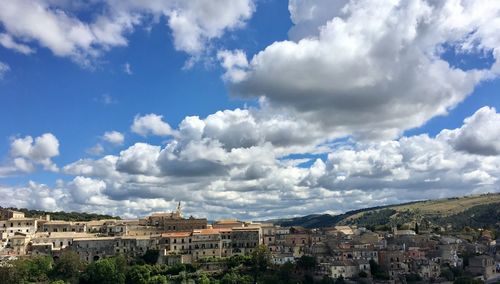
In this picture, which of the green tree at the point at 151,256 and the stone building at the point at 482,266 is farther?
the stone building at the point at 482,266

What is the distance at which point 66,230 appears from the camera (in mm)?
111688

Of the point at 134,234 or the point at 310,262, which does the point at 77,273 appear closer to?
the point at 134,234

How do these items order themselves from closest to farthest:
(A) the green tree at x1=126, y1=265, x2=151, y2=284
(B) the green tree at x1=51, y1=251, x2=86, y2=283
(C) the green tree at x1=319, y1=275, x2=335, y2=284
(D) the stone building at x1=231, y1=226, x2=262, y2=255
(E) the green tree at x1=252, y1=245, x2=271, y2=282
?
(C) the green tree at x1=319, y1=275, x2=335, y2=284
(A) the green tree at x1=126, y1=265, x2=151, y2=284
(B) the green tree at x1=51, y1=251, x2=86, y2=283
(E) the green tree at x1=252, y1=245, x2=271, y2=282
(D) the stone building at x1=231, y1=226, x2=262, y2=255

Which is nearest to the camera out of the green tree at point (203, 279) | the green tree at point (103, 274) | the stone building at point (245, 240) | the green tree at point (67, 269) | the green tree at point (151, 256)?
the green tree at point (203, 279)

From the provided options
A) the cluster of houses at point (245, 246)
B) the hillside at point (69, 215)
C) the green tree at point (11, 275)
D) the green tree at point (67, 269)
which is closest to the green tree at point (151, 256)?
the cluster of houses at point (245, 246)

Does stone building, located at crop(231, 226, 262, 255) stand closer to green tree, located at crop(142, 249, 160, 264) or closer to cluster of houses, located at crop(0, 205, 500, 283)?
cluster of houses, located at crop(0, 205, 500, 283)

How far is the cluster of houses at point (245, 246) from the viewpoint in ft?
316

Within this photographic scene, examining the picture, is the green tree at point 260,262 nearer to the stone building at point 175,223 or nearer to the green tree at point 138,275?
the green tree at point 138,275

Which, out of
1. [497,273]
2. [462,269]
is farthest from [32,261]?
[497,273]

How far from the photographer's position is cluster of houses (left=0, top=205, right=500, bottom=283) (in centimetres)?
9638

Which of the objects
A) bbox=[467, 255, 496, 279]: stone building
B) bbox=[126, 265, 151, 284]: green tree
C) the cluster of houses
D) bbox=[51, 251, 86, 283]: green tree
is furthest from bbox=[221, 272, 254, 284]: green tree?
bbox=[467, 255, 496, 279]: stone building

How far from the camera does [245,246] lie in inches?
4166

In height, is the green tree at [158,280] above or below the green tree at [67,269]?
below

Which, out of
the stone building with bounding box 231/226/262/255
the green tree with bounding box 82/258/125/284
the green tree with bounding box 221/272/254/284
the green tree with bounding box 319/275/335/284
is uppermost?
the stone building with bounding box 231/226/262/255
